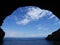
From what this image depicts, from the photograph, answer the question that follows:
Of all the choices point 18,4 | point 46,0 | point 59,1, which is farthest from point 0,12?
point 59,1

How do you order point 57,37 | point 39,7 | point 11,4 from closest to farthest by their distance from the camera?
point 11,4 < point 39,7 < point 57,37

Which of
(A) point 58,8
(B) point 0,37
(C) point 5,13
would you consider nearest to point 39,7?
(A) point 58,8

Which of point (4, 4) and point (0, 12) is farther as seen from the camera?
point (0, 12)

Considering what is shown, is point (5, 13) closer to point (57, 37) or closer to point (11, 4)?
point (11, 4)

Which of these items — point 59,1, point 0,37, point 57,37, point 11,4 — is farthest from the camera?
point 57,37

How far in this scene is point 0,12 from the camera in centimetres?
4784

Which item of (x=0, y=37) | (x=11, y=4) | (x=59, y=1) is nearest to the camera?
(x=59, y=1)

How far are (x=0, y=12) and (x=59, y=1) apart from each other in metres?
16.1

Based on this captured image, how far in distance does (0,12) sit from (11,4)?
163 inches

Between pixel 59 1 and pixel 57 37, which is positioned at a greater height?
pixel 57 37

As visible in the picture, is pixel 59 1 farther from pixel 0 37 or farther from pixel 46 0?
pixel 0 37

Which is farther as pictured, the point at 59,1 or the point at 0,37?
the point at 0,37

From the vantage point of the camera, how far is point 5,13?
49.9 metres

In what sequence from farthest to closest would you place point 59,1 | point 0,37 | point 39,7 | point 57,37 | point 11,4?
point 57,37 < point 0,37 < point 39,7 < point 11,4 < point 59,1
